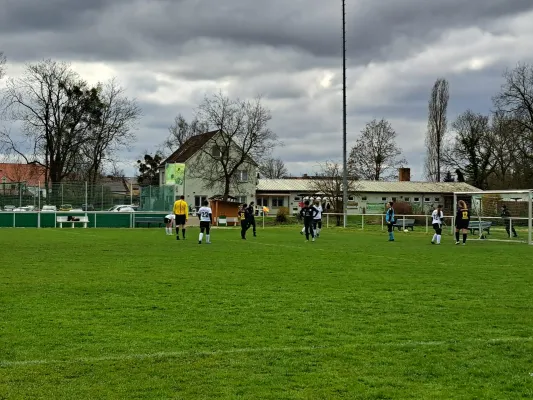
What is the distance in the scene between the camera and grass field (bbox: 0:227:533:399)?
21.0 feet

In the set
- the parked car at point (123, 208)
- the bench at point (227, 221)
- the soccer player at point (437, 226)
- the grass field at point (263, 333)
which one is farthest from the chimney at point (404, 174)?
the grass field at point (263, 333)

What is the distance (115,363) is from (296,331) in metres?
2.52

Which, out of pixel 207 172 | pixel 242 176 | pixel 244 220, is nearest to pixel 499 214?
pixel 244 220

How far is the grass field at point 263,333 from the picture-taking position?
641 centimetres

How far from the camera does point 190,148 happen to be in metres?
86.9

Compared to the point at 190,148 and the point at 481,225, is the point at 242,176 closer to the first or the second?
the point at 190,148

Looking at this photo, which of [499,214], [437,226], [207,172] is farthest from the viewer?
[207,172]

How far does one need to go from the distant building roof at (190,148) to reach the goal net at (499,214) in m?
47.1

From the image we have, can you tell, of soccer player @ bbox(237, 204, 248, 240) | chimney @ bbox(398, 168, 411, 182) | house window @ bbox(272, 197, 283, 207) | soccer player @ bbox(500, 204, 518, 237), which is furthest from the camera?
chimney @ bbox(398, 168, 411, 182)

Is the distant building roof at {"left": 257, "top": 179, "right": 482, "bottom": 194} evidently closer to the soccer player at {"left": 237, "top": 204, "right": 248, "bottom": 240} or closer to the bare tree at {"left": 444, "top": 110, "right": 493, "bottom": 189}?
the bare tree at {"left": 444, "top": 110, "right": 493, "bottom": 189}

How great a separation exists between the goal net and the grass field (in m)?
16.9

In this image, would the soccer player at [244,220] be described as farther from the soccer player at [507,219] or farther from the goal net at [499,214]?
the soccer player at [507,219]

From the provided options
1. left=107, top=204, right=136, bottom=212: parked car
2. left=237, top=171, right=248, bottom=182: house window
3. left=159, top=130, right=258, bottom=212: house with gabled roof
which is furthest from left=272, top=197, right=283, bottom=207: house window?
left=107, top=204, right=136, bottom=212: parked car

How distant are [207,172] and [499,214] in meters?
48.4
